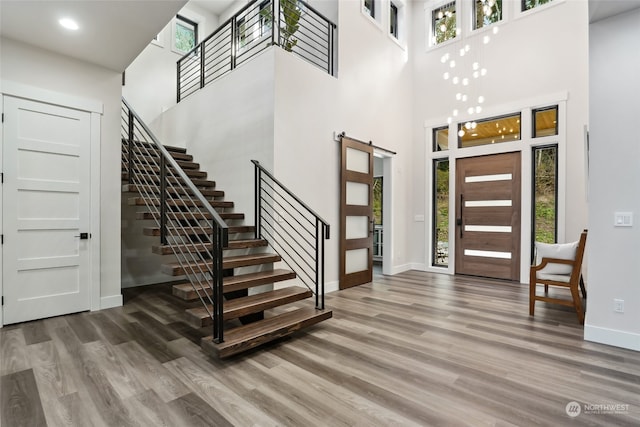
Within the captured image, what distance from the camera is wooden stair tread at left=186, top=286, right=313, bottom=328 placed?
256 centimetres

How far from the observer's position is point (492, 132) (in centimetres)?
588

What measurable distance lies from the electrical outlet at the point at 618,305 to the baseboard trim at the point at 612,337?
18cm

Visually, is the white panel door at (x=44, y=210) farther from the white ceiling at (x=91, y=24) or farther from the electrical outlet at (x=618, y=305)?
the electrical outlet at (x=618, y=305)

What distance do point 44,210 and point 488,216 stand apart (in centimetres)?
642

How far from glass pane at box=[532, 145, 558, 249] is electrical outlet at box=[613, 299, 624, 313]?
2.60 metres

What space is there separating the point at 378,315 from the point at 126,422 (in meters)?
2.57

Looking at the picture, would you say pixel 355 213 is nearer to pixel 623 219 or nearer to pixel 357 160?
pixel 357 160

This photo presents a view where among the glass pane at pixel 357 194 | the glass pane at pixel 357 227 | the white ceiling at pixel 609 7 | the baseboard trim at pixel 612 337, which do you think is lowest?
the baseboard trim at pixel 612 337

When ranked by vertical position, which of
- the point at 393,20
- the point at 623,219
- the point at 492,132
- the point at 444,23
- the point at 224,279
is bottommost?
the point at 224,279

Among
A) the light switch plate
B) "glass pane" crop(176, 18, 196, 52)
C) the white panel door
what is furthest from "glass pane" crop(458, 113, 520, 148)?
"glass pane" crop(176, 18, 196, 52)

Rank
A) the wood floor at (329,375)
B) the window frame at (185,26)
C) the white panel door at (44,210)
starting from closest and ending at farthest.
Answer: the wood floor at (329,375) → the white panel door at (44,210) → the window frame at (185,26)

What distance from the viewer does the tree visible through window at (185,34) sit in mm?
7292

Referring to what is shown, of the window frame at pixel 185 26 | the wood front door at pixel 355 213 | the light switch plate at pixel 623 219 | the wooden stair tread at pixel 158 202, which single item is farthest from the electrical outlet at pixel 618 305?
the window frame at pixel 185 26

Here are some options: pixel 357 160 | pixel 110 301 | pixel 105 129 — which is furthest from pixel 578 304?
pixel 105 129
